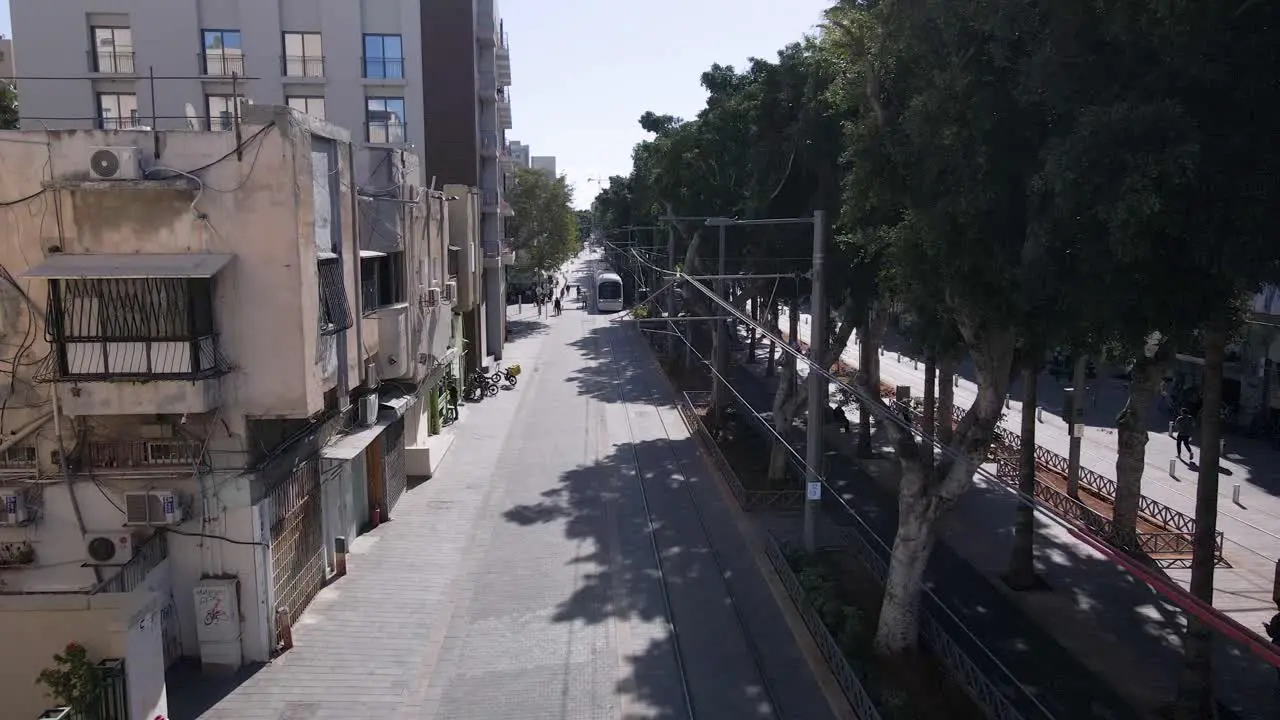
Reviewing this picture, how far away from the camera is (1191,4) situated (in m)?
8.40

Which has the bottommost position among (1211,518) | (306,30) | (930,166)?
(1211,518)

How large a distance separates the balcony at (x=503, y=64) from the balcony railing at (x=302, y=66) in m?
14.7

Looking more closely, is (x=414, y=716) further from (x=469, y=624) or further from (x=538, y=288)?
(x=538, y=288)

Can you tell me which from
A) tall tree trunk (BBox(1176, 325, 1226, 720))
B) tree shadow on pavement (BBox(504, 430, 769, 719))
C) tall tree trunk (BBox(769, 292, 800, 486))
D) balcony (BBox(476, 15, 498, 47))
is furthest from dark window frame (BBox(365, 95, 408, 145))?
tall tree trunk (BBox(1176, 325, 1226, 720))

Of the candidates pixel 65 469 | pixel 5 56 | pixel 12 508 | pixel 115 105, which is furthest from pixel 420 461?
pixel 5 56

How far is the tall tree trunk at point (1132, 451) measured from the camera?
1800 cm

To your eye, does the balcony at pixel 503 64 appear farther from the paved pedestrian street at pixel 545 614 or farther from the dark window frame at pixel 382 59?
the paved pedestrian street at pixel 545 614

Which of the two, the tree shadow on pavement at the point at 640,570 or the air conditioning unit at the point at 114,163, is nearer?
the air conditioning unit at the point at 114,163

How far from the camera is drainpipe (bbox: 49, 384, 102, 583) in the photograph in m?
12.1

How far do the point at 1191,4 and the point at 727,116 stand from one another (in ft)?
57.8

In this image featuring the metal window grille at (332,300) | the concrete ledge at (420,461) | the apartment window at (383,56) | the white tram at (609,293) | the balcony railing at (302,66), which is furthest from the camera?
the white tram at (609,293)

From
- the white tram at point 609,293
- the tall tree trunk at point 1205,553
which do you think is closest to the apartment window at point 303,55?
the tall tree trunk at point 1205,553

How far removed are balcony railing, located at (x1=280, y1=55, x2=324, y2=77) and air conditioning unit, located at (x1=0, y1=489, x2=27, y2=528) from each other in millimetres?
21603

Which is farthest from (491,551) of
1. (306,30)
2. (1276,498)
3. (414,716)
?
(306,30)
